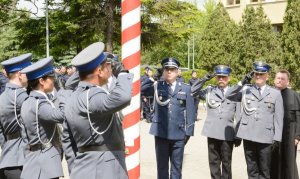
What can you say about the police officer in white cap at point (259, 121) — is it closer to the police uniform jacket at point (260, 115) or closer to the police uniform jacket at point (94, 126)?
the police uniform jacket at point (260, 115)

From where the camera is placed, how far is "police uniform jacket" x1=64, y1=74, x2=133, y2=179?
13.0ft

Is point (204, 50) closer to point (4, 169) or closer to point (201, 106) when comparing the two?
point (201, 106)

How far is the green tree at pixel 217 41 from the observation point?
1559 inches

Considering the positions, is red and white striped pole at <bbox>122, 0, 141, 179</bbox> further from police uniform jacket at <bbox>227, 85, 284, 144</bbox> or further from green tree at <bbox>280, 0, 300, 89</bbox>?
green tree at <bbox>280, 0, 300, 89</bbox>

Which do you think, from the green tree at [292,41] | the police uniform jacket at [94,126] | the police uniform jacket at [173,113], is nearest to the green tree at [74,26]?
the green tree at [292,41]

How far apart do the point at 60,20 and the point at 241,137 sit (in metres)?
22.3

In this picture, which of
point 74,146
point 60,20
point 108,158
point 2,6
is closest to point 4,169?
→ point 74,146

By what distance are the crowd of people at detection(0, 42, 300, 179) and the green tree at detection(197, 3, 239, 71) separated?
30410mm

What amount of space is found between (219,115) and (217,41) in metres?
32.2

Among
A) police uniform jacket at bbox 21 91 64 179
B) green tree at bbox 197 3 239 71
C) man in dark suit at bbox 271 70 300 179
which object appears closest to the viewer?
police uniform jacket at bbox 21 91 64 179

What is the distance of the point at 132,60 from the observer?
17.1 feet

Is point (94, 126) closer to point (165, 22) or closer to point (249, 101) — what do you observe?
point (249, 101)

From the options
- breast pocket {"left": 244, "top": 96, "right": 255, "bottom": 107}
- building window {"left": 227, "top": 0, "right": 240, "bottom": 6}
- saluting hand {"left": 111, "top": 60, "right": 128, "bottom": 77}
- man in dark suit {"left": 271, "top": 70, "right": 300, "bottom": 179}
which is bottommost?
man in dark suit {"left": 271, "top": 70, "right": 300, "bottom": 179}

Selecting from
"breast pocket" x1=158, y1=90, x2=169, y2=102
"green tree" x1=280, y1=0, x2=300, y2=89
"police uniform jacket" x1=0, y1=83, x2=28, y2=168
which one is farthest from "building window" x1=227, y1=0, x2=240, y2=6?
"police uniform jacket" x1=0, y1=83, x2=28, y2=168
